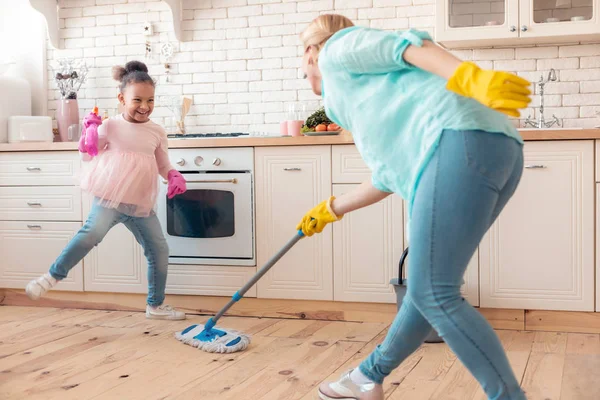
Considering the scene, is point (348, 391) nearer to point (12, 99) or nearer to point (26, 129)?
point (26, 129)

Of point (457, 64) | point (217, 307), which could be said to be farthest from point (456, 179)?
point (217, 307)

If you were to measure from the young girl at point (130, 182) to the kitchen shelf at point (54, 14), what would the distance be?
2.84ft

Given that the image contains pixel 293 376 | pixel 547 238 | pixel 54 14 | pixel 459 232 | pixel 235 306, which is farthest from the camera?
pixel 54 14

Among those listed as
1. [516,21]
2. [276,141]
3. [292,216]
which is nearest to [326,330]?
[292,216]

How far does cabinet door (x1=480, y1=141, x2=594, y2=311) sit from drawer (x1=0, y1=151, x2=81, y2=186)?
206cm

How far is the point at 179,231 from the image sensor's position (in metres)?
3.73

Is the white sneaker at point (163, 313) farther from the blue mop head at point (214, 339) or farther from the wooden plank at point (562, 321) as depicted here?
the wooden plank at point (562, 321)

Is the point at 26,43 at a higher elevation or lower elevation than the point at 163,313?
higher

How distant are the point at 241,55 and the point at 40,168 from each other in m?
1.25

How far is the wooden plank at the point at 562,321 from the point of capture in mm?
3205

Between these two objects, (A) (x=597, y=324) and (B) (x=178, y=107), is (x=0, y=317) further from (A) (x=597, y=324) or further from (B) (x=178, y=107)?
(A) (x=597, y=324)

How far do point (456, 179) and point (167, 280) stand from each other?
2.48 m

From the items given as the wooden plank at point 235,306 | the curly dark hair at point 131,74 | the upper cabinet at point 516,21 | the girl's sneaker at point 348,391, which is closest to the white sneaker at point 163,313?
the wooden plank at point 235,306

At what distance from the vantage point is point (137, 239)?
140 inches
